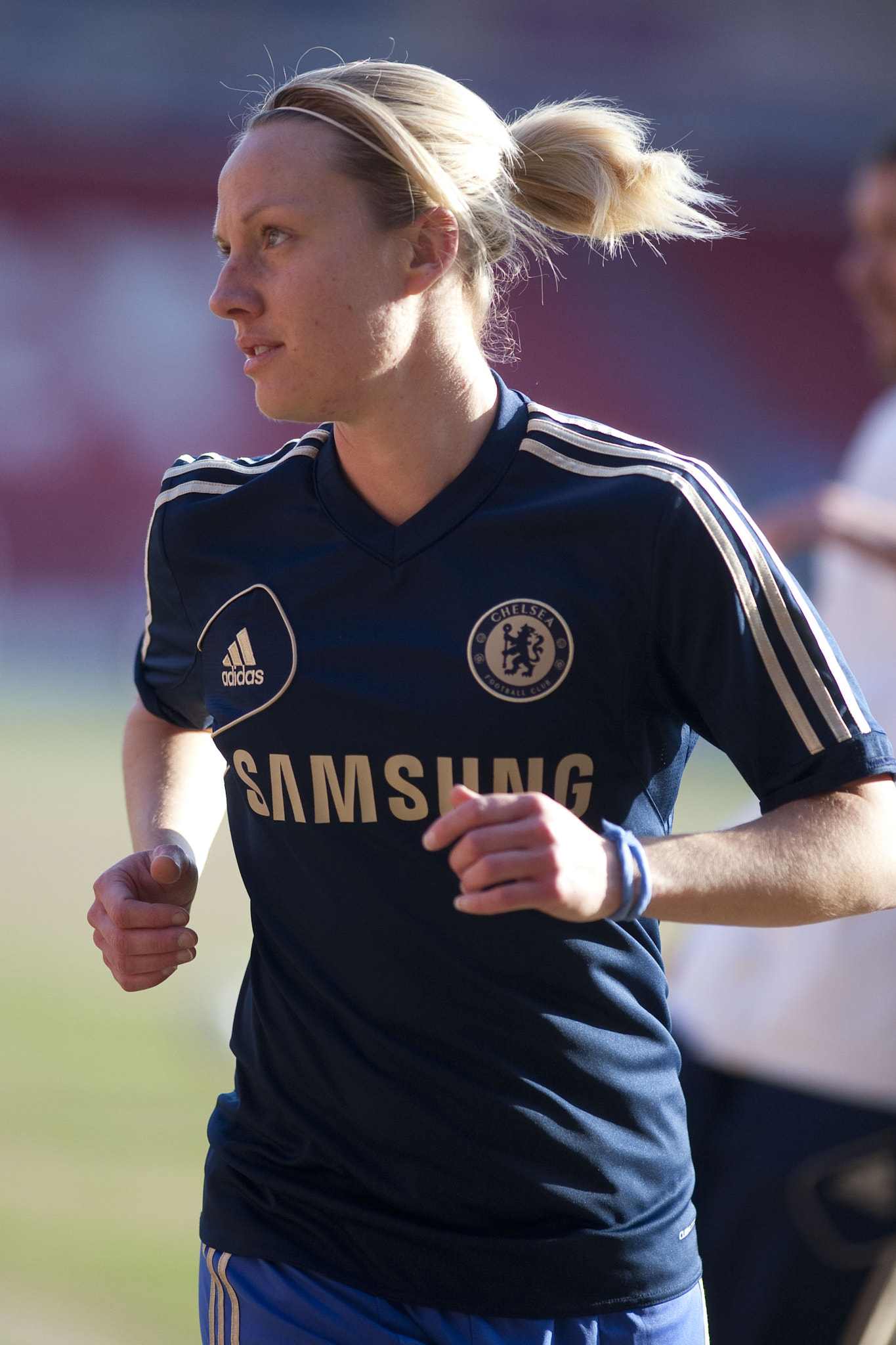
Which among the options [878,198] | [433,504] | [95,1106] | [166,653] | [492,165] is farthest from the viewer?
[95,1106]

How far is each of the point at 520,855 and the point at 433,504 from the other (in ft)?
2.00

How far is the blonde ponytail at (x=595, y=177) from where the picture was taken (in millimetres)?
2076

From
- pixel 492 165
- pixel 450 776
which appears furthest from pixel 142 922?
pixel 492 165

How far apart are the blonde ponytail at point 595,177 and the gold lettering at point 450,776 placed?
2.59 ft

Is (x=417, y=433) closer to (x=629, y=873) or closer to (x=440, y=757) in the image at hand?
(x=440, y=757)

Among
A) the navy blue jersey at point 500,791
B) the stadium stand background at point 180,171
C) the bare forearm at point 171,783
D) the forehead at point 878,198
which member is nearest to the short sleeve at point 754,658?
the navy blue jersey at point 500,791

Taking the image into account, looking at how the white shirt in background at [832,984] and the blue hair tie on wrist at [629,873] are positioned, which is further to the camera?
the white shirt in background at [832,984]

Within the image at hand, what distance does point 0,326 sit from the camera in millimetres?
18312

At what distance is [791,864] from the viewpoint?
5.35 feet

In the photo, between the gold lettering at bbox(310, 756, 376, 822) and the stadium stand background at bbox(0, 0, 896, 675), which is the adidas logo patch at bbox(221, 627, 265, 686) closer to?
the gold lettering at bbox(310, 756, 376, 822)

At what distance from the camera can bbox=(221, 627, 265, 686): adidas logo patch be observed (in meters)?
1.95

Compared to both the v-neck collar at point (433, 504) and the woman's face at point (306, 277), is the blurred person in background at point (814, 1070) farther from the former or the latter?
the woman's face at point (306, 277)

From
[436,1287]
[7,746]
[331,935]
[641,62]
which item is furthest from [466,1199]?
[641,62]

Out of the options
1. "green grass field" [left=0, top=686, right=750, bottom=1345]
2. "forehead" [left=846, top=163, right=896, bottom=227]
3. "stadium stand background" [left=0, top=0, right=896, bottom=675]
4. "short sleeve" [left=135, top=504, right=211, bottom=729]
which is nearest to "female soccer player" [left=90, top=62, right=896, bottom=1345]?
"short sleeve" [left=135, top=504, right=211, bottom=729]
